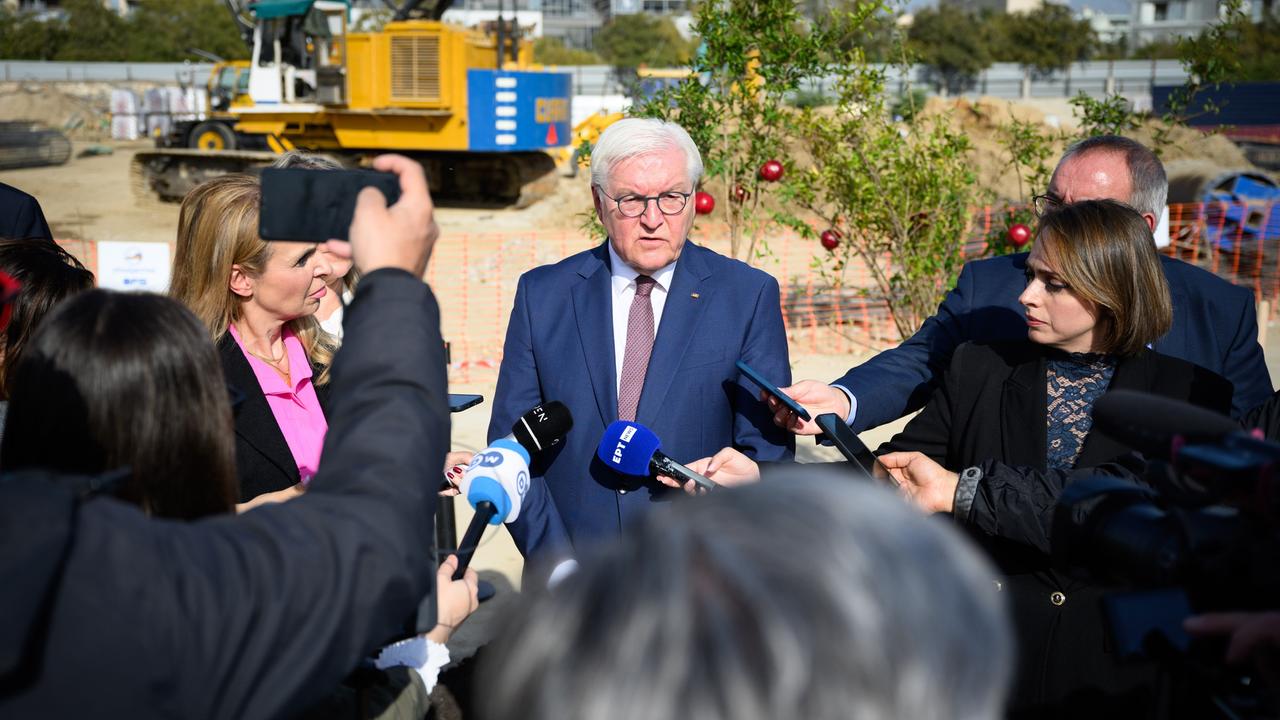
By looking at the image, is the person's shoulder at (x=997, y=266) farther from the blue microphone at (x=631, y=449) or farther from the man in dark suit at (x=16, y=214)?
the man in dark suit at (x=16, y=214)

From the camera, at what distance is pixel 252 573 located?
145 cm

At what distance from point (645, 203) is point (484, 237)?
14.6 m

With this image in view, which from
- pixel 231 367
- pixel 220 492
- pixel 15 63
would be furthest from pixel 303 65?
pixel 15 63

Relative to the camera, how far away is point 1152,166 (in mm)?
3559

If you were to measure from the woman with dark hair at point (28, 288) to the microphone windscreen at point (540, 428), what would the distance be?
121 centimetres

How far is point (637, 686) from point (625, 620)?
0.20 feet

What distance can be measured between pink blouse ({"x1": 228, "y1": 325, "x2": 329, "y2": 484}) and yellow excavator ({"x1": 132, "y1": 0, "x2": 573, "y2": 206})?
16.3 m

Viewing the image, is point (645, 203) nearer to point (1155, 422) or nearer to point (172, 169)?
point (1155, 422)

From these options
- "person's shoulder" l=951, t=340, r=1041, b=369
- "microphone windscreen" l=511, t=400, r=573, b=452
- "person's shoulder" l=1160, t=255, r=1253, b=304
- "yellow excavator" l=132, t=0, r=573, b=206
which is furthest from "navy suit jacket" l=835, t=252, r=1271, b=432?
"yellow excavator" l=132, t=0, r=573, b=206

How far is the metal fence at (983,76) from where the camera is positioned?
149ft

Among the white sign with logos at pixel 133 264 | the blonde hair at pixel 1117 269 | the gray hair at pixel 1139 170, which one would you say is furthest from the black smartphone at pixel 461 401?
the white sign with logos at pixel 133 264

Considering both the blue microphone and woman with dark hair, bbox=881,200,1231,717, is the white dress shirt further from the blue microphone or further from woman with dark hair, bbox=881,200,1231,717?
woman with dark hair, bbox=881,200,1231,717

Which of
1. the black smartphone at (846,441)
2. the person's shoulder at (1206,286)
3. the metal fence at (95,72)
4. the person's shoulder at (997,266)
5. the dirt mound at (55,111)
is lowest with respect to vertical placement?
the black smartphone at (846,441)

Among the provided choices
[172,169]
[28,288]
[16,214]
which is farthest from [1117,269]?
[172,169]
